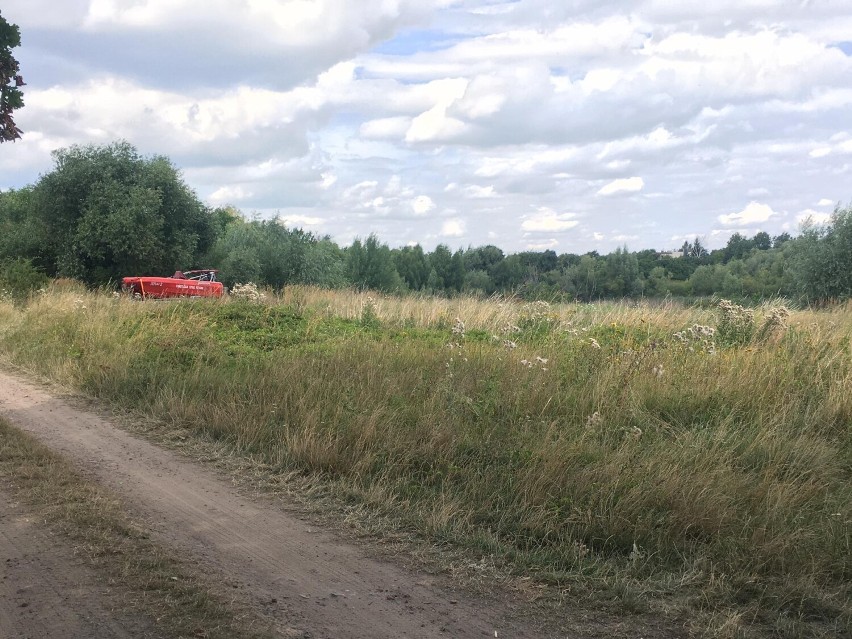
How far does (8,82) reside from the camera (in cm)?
739

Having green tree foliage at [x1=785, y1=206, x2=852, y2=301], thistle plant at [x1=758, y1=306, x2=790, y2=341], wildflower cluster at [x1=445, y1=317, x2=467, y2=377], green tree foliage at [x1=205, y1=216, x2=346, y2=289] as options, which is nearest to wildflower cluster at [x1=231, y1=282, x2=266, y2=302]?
wildflower cluster at [x1=445, y1=317, x2=467, y2=377]

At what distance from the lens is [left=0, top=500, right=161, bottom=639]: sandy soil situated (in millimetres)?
3469

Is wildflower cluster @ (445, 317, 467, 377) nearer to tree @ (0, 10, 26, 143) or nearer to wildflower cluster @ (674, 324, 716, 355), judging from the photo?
wildflower cluster @ (674, 324, 716, 355)

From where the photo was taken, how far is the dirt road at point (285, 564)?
3.67 m

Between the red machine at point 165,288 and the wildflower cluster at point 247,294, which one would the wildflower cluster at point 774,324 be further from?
the red machine at point 165,288

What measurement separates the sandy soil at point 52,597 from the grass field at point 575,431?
198cm

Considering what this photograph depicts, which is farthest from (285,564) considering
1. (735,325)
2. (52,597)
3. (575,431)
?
(735,325)

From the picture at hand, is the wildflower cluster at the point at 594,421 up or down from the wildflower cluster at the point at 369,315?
down

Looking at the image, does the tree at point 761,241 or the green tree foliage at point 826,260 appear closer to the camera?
the green tree foliage at point 826,260

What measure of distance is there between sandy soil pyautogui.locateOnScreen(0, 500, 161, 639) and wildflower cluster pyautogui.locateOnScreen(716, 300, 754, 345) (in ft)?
27.2

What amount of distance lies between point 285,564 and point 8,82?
6.30 metres

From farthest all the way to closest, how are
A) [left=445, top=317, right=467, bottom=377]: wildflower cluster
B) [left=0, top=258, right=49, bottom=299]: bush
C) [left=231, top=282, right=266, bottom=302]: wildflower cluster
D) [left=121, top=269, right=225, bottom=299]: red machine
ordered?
[left=0, top=258, right=49, bottom=299]: bush
[left=121, top=269, right=225, bottom=299]: red machine
[left=231, top=282, right=266, bottom=302]: wildflower cluster
[left=445, top=317, right=467, bottom=377]: wildflower cluster

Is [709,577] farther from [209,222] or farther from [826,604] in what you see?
[209,222]

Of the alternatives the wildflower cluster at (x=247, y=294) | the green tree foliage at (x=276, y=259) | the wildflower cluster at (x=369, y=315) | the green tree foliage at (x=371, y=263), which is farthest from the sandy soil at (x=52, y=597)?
the green tree foliage at (x=371, y=263)
